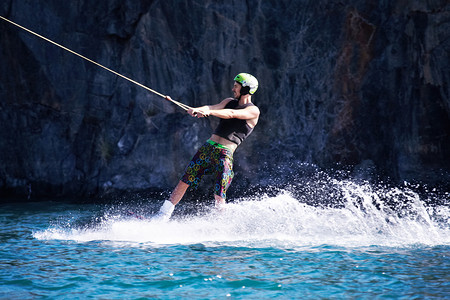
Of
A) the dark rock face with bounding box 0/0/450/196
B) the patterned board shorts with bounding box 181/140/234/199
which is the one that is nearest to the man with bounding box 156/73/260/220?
the patterned board shorts with bounding box 181/140/234/199

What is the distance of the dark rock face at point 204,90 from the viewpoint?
9.94m

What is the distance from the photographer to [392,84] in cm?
1003

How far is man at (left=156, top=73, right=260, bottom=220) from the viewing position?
644 cm

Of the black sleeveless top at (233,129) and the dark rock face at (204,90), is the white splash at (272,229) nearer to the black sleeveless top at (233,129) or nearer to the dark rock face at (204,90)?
the black sleeveless top at (233,129)

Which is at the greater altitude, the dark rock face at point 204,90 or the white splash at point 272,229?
the dark rock face at point 204,90

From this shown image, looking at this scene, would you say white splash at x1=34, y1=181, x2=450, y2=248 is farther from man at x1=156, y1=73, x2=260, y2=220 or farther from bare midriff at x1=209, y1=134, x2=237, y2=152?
bare midriff at x1=209, y1=134, x2=237, y2=152

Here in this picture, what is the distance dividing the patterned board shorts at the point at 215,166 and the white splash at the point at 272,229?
0.30 meters

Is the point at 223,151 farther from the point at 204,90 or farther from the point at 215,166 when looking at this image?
the point at 204,90

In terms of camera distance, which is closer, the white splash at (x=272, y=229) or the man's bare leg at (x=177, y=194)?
the white splash at (x=272, y=229)

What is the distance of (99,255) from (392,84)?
6.67 meters

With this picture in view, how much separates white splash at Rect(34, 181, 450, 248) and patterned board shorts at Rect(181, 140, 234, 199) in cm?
30

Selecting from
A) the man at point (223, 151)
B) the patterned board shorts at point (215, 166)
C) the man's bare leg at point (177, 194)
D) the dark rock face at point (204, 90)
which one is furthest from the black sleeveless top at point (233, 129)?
the dark rock face at point (204, 90)

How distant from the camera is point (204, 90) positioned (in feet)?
36.0

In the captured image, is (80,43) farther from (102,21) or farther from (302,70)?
(302,70)
